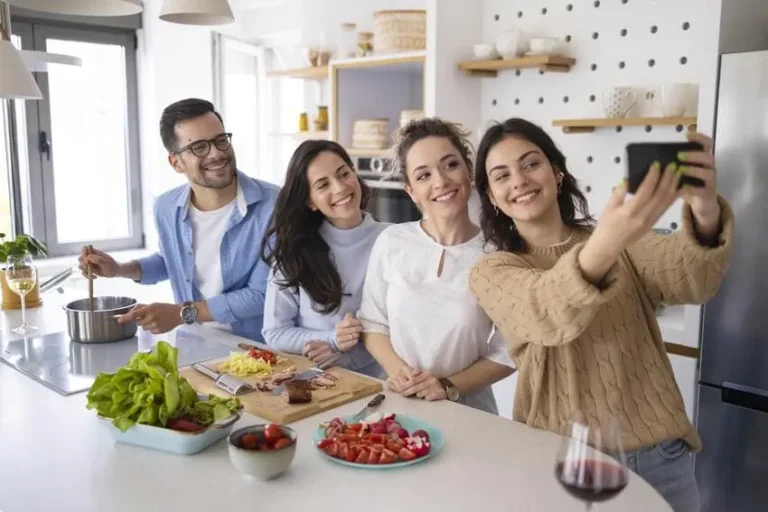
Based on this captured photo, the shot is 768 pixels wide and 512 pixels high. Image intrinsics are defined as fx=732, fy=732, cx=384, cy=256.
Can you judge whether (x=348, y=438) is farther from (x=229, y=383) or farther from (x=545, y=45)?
(x=545, y=45)

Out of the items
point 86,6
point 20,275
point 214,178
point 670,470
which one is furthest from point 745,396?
point 20,275

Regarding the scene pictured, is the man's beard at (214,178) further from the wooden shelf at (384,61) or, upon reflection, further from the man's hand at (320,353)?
the wooden shelf at (384,61)

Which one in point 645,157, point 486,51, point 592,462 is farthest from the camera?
point 486,51

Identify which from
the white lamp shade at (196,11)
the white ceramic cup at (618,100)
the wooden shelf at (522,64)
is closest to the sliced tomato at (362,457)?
the white lamp shade at (196,11)

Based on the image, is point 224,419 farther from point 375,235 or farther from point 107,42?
point 107,42

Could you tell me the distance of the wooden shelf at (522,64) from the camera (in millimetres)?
2932

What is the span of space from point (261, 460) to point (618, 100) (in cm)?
210

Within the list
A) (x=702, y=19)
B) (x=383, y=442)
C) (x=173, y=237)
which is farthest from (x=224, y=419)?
(x=702, y=19)

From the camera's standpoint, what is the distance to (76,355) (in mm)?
2014

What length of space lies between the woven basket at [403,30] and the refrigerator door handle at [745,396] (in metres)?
1.90

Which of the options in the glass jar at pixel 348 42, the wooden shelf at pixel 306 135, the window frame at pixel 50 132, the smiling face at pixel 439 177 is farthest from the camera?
the window frame at pixel 50 132

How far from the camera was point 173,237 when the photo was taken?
261cm

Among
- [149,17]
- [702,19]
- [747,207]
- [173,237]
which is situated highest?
[149,17]

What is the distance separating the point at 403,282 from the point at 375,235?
0.37 m
